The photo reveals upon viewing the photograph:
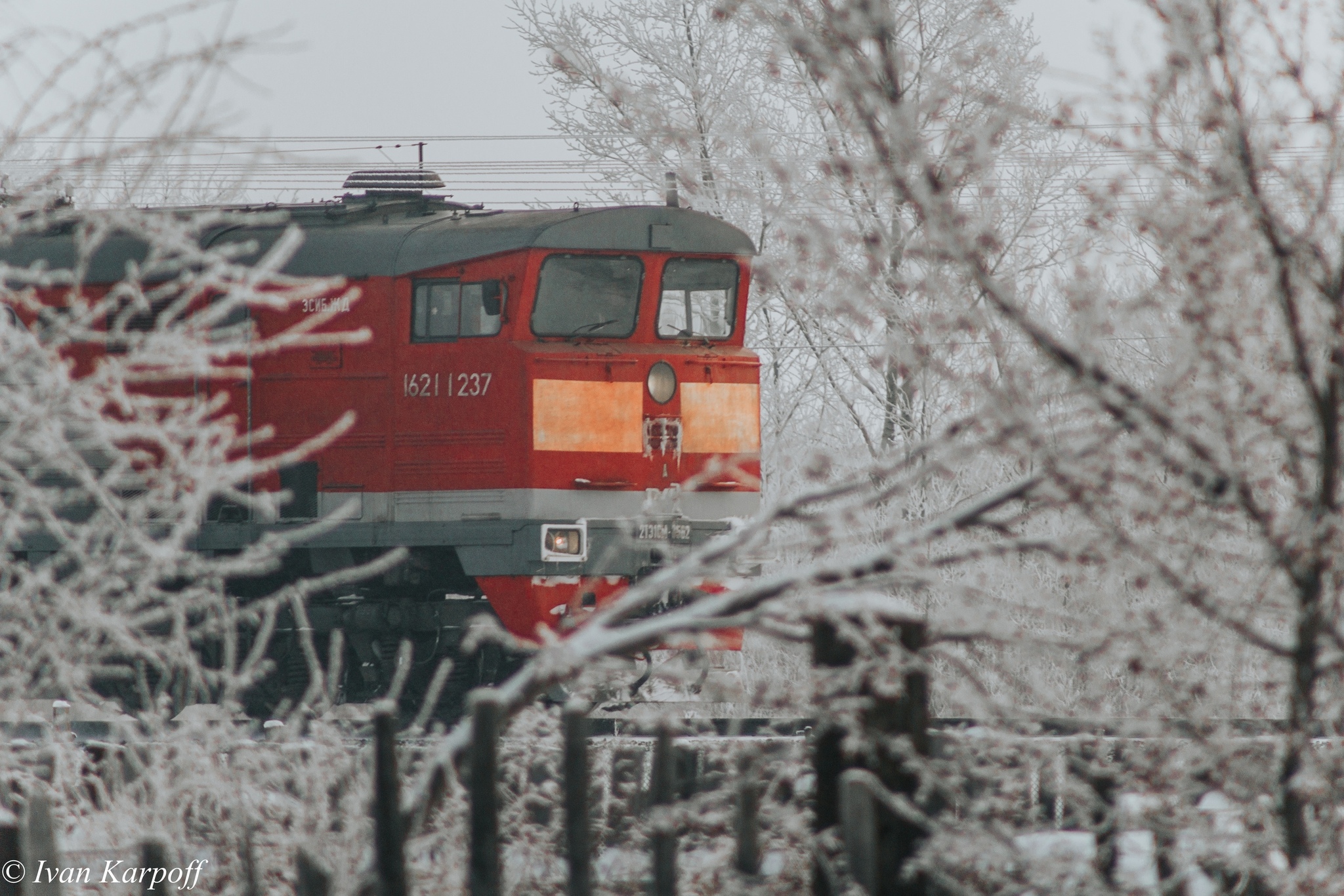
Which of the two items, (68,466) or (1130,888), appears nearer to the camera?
(1130,888)

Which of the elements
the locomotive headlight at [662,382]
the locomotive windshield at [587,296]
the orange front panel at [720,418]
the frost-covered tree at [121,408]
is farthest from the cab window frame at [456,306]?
the frost-covered tree at [121,408]

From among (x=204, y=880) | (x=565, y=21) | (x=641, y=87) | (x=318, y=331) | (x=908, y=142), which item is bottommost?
(x=204, y=880)

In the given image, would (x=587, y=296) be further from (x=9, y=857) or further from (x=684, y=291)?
(x=9, y=857)

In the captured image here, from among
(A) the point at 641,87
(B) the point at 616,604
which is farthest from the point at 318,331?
(B) the point at 616,604

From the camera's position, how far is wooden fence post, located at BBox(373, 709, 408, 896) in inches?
113

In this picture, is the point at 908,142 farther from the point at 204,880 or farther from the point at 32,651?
the point at 204,880

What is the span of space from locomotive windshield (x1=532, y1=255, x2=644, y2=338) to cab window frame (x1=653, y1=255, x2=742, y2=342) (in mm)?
177

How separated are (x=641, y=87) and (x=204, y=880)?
35.2ft

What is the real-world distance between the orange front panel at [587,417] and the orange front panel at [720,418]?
432 mm

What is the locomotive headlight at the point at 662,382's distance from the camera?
35.3 ft

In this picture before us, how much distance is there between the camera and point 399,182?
1189cm

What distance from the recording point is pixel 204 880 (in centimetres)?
432

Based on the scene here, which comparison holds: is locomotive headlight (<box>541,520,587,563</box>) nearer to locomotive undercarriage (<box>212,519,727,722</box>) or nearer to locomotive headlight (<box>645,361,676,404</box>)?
locomotive undercarriage (<box>212,519,727,722</box>)

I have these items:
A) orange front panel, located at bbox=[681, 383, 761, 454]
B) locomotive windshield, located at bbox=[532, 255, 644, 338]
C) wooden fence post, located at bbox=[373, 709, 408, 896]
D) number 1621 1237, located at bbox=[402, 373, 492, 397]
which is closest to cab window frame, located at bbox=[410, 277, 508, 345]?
number 1621 1237, located at bbox=[402, 373, 492, 397]
